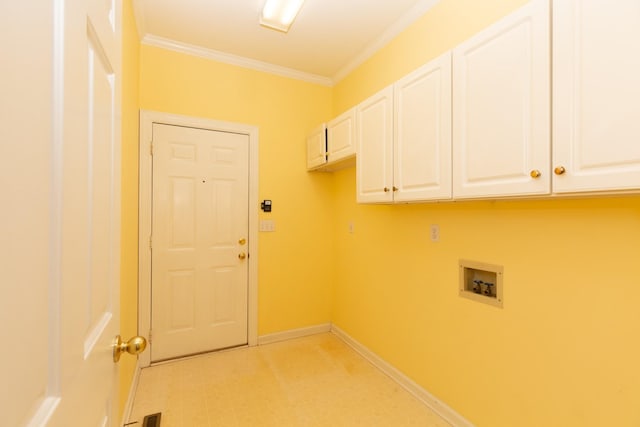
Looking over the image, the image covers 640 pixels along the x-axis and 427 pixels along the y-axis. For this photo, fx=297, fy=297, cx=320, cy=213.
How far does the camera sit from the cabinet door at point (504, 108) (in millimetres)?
1183

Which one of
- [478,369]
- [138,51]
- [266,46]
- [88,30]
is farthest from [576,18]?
[138,51]

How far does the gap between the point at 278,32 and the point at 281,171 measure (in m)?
1.25

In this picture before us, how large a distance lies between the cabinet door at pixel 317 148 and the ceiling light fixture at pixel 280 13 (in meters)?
0.88

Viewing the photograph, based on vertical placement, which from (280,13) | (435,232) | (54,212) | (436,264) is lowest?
(436,264)

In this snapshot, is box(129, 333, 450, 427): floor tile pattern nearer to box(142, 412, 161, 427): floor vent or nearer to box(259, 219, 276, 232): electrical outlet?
box(142, 412, 161, 427): floor vent

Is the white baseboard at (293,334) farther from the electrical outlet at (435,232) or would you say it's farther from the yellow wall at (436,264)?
the electrical outlet at (435,232)

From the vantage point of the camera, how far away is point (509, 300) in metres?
1.61

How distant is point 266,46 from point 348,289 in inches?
97.3

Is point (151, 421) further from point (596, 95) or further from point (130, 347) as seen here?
point (596, 95)

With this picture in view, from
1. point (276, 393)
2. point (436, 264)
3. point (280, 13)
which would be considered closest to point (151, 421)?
point (276, 393)

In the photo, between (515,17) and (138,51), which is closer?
(515,17)

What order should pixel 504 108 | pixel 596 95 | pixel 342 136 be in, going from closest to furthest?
pixel 596 95 < pixel 504 108 < pixel 342 136

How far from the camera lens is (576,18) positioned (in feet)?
3.51

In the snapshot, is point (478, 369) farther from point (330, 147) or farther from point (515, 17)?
point (330, 147)
